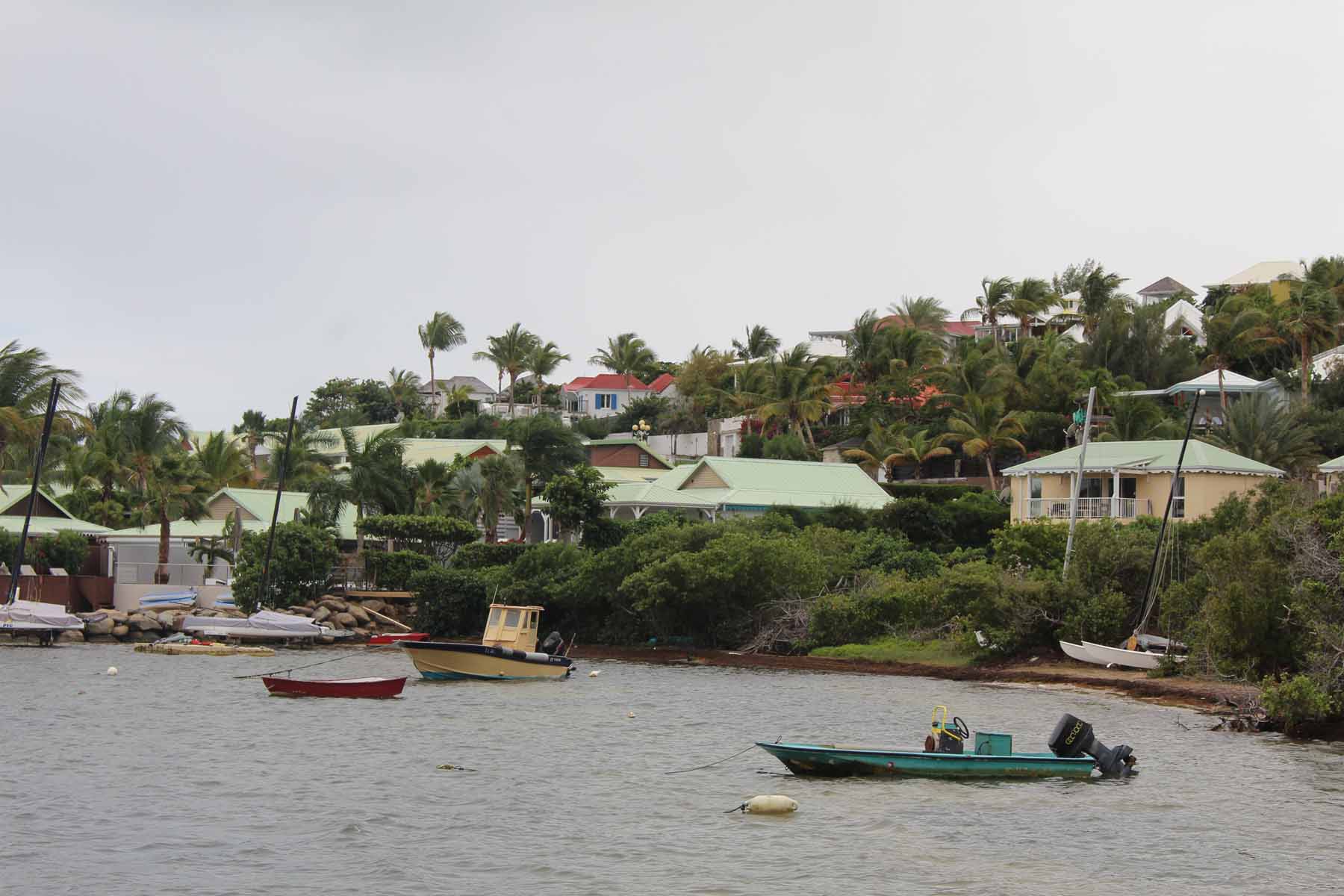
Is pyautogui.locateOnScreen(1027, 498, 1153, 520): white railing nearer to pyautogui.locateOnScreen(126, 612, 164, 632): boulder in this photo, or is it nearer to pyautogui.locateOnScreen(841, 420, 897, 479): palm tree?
pyautogui.locateOnScreen(841, 420, 897, 479): palm tree

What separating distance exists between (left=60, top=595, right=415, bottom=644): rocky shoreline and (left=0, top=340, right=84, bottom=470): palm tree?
895 cm

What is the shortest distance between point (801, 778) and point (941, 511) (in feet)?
143

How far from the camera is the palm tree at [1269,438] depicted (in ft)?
244

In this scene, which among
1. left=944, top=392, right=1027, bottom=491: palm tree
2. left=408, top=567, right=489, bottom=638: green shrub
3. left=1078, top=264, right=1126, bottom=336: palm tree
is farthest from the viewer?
left=1078, top=264, right=1126, bottom=336: palm tree

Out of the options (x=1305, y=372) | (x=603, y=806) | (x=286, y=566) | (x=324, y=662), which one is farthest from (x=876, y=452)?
(x=603, y=806)

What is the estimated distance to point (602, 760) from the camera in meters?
32.5

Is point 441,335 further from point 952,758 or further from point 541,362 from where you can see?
point 952,758

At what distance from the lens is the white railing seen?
66062 mm

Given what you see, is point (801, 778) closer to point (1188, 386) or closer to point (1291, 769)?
point (1291, 769)

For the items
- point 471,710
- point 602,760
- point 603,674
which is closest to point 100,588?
point 603,674

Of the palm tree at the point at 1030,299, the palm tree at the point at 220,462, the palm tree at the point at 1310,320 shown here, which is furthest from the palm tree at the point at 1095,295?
the palm tree at the point at 220,462

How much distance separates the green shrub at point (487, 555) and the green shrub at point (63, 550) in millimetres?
18331

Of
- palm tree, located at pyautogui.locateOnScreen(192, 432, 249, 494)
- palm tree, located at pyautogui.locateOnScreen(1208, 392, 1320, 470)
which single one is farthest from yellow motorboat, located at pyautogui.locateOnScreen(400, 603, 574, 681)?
palm tree, located at pyautogui.locateOnScreen(192, 432, 249, 494)

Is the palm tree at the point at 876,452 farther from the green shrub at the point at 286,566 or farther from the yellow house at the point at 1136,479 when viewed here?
the green shrub at the point at 286,566
